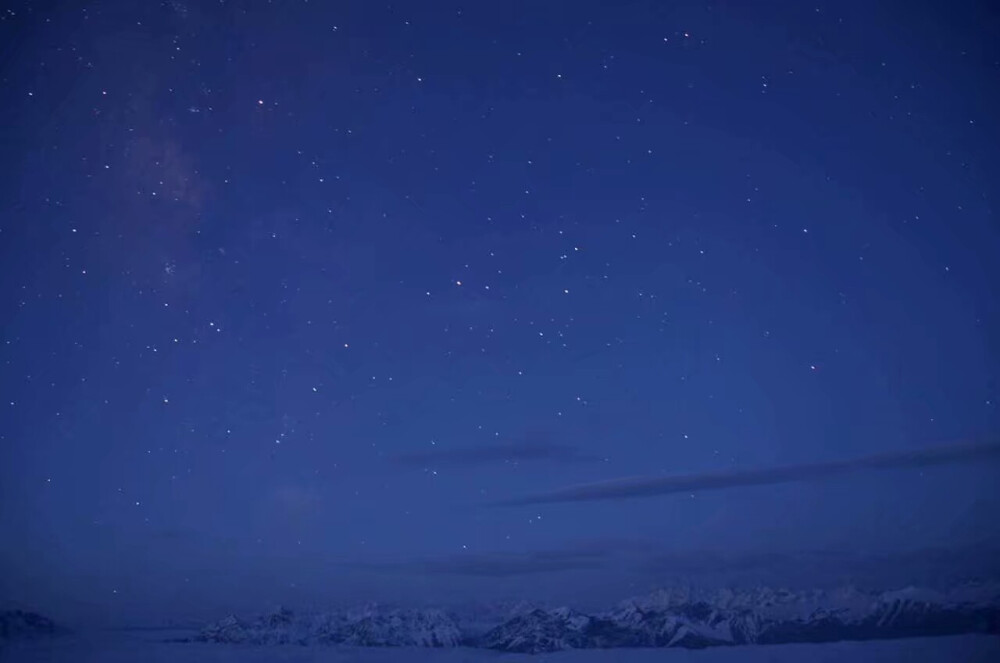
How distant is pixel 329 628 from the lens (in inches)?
5354

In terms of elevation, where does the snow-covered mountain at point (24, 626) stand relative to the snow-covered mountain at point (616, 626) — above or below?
above

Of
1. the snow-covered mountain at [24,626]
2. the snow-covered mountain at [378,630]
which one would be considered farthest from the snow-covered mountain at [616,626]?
the snow-covered mountain at [24,626]

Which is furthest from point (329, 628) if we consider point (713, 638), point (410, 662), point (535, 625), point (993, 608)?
point (993, 608)

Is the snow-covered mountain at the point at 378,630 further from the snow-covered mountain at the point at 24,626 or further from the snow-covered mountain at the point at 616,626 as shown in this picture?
the snow-covered mountain at the point at 24,626

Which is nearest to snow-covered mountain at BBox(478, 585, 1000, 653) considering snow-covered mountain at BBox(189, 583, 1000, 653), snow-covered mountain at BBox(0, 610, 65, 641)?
snow-covered mountain at BBox(189, 583, 1000, 653)

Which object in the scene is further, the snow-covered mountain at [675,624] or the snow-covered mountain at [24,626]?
the snow-covered mountain at [675,624]

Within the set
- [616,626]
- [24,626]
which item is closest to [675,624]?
[616,626]

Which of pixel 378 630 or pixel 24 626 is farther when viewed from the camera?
pixel 378 630

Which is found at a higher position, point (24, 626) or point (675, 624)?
point (24, 626)

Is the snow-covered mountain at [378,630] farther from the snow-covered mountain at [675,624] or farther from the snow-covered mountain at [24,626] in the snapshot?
the snow-covered mountain at [24,626]

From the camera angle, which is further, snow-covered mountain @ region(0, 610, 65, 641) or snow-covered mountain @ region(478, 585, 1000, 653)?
snow-covered mountain @ region(478, 585, 1000, 653)

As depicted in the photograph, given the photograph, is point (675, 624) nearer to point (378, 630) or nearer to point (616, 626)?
point (616, 626)

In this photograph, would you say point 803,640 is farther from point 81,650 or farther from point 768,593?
point 768,593

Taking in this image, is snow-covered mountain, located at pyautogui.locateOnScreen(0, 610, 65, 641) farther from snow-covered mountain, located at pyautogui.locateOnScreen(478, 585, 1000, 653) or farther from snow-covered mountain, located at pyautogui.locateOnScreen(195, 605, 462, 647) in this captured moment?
snow-covered mountain, located at pyautogui.locateOnScreen(478, 585, 1000, 653)
